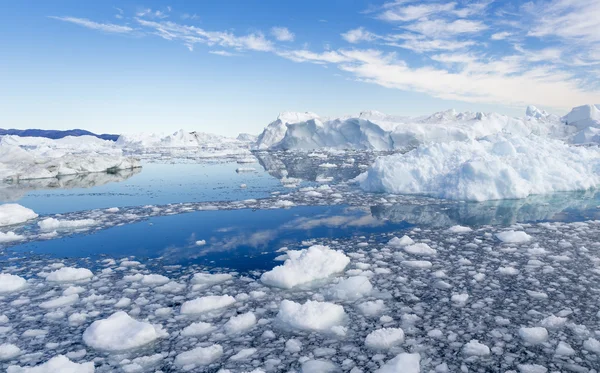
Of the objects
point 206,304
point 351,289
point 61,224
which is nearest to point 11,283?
point 206,304

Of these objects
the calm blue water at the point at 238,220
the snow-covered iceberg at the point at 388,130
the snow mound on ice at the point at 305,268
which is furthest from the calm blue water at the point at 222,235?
the snow-covered iceberg at the point at 388,130

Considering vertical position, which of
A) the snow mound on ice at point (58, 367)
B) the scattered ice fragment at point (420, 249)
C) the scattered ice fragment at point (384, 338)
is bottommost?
the snow mound on ice at point (58, 367)

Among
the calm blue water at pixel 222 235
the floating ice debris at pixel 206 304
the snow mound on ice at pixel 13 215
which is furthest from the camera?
the snow mound on ice at pixel 13 215

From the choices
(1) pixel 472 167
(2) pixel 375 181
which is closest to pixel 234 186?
(2) pixel 375 181

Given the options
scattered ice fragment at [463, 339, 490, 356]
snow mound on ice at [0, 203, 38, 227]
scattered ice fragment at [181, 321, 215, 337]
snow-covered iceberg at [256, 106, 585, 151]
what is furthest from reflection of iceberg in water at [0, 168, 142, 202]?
snow-covered iceberg at [256, 106, 585, 151]

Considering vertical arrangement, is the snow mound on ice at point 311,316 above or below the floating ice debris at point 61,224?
above

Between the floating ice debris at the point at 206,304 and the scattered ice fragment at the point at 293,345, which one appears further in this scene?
the floating ice debris at the point at 206,304

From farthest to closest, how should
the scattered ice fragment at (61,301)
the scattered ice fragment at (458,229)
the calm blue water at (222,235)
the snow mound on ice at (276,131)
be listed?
the snow mound on ice at (276,131)
the scattered ice fragment at (458,229)
the calm blue water at (222,235)
the scattered ice fragment at (61,301)

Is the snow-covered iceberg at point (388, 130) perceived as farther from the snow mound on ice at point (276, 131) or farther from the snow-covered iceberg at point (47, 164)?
the snow-covered iceberg at point (47, 164)

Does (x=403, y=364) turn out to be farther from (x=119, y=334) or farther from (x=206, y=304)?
(x=119, y=334)
